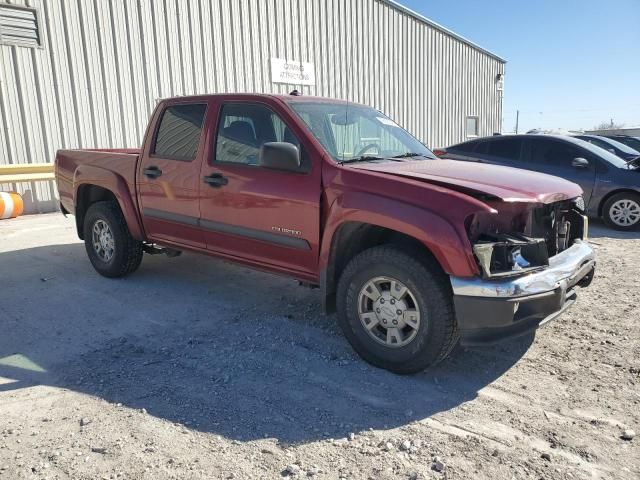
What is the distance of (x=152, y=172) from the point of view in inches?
198

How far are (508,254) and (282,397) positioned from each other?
1.63 m

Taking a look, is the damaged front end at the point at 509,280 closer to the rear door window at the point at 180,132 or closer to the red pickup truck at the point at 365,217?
the red pickup truck at the point at 365,217

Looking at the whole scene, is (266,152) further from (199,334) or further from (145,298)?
(145,298)

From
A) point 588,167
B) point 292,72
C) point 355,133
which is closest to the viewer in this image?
point 355,133

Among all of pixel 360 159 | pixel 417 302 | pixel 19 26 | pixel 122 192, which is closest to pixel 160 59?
pixel 19 26

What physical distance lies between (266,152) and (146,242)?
2308 millimetres

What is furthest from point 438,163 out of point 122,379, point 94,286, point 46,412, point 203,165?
point 94,286

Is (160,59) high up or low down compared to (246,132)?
up

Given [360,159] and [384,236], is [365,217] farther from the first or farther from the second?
[360,159]

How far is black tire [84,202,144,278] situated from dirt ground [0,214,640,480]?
63 centimetres

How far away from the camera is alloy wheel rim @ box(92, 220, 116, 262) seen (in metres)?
5.60

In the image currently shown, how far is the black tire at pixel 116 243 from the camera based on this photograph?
18.0ft

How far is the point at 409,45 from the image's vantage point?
19.0 m

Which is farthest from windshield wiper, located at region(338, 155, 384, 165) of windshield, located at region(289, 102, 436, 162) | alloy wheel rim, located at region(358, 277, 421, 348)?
alloy wheel rim, located at region(358, 277, 421, 348)
